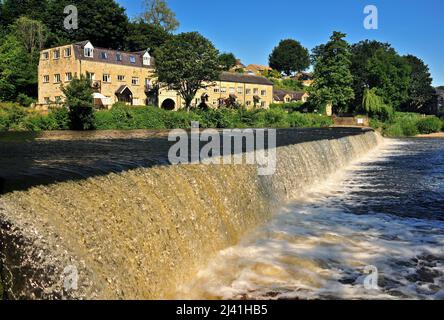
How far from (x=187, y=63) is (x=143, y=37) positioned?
29114mm

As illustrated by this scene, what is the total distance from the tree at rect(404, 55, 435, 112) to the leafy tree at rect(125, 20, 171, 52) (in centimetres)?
5360

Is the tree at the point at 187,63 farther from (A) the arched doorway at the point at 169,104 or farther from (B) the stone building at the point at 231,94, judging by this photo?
(A) the arched doorway at the point at 169,104

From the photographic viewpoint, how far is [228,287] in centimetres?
642

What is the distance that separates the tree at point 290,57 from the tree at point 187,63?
3269 inches

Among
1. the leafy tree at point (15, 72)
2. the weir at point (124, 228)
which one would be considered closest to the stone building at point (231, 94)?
the leafy tree at point (15, 72)

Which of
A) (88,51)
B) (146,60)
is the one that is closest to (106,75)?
(88,51)

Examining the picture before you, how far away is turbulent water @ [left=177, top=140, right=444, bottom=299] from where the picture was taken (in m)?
6.35

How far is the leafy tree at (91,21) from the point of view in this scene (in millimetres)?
69125

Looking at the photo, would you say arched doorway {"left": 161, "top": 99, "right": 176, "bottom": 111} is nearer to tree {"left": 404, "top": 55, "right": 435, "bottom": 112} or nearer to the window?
the window

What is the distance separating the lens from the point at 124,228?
6.05m

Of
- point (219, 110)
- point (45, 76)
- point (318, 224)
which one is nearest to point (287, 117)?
point (219, 110)

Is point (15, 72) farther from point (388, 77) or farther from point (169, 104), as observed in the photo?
point (388, 77)
